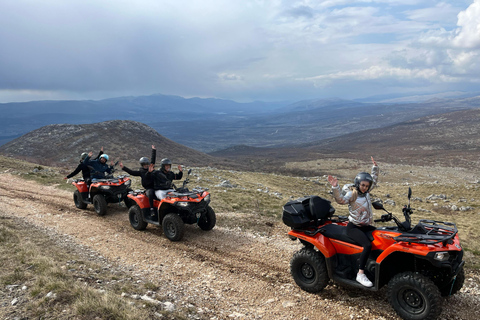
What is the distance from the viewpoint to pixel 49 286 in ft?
17.7

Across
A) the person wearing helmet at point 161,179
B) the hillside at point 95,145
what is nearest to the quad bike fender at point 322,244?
the person wearing helmet at point 161,179

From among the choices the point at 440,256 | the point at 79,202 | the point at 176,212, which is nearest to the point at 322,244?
the point at 440,256

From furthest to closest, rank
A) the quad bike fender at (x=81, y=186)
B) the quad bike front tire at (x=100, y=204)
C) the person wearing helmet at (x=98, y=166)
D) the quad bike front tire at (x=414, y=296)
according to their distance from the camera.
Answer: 1. the quad bike fender at (x=81, y=186)
2. the person wearing helmet at (x=98, y=166)
3. the quad bike front tire at (x=100, y=204)
4. the quad bike front tire at (x=414, y=296)

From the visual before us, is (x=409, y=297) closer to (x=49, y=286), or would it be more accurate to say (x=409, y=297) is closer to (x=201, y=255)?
(x=201, y=255)

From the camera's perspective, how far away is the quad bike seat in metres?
5.87

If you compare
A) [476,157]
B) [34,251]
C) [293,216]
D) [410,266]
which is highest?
[293,216]

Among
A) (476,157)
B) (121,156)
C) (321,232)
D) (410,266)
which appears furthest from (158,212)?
(476,157)

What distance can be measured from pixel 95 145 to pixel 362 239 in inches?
2766

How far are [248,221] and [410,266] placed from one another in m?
6.64

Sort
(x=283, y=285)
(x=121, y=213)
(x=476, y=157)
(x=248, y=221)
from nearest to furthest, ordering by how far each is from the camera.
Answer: (x=283, y=285) → (x=248, y=221) → (x=121, y=213) → (x=476, y=157)

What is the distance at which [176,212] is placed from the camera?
32.0 ft

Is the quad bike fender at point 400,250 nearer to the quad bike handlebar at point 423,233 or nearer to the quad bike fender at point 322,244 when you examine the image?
the quad bike handlebar at point 423,233

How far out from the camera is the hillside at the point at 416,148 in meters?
76.6

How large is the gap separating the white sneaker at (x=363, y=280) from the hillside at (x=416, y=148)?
71942 mm
